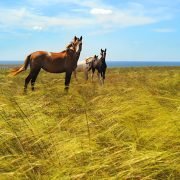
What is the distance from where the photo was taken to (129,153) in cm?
344

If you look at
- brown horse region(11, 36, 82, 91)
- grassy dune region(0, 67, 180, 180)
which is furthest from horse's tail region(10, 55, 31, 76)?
grassy dune region(0, 67, 180, 180)

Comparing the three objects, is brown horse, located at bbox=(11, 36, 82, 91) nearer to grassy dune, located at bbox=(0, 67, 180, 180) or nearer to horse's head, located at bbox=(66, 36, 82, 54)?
horse's head, located at bbox=(66, 36, 82, 54)

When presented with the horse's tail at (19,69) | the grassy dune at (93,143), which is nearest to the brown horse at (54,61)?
the horse's tail at (19,69)

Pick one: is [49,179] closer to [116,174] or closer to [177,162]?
[116,174]

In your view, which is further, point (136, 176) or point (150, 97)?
point (150, 97)

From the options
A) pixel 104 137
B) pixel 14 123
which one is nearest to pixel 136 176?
pixel 104 137

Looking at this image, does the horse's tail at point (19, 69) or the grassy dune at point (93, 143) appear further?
the horse's tail at point (19, 69)

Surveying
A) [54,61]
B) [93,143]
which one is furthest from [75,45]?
[93,143]

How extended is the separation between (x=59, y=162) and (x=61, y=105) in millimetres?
3013

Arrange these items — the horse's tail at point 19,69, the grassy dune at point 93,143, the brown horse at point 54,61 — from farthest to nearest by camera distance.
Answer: the brown horse at point 54,61, the horse's tail at point 19,69, the grassy dune at point 93,143

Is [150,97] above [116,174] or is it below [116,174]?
above

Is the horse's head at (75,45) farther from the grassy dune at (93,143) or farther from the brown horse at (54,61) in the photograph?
the grassy dune at (93,143)

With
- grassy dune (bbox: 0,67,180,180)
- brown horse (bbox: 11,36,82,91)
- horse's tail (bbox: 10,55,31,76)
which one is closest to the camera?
grassy dune (bbox: 0,67,180,180)

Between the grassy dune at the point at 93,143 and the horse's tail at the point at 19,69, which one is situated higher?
the horse's tail at the point at 19,69
